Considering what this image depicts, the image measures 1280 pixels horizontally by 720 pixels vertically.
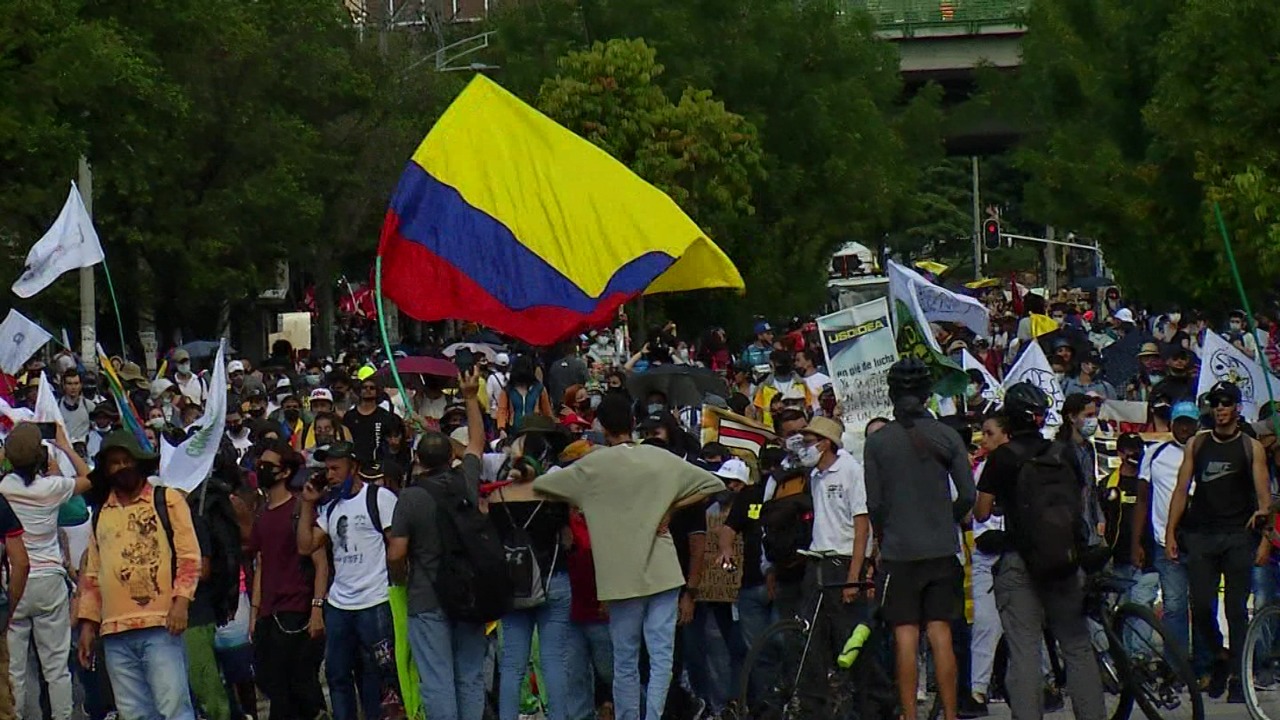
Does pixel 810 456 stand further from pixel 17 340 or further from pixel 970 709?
pixel 17 340

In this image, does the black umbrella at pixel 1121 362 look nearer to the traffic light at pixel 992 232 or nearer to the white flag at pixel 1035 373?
the white flag at pixel 1035 373

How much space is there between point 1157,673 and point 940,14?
174ft

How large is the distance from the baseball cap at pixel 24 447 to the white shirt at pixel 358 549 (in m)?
1.44

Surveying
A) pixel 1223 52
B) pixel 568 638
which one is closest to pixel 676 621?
pixel 568 638

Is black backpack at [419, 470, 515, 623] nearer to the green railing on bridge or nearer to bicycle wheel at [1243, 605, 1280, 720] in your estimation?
bicycle wheel at [1243, 605, 1280, 720]

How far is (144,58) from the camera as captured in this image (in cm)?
3284

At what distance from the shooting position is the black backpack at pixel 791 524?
41.7ft

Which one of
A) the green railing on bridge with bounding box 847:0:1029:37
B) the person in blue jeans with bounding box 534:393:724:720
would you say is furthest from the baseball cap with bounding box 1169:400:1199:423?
the green railing on bridge with bounding box 847:0:1029:37

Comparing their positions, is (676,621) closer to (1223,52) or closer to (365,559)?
(365,559)

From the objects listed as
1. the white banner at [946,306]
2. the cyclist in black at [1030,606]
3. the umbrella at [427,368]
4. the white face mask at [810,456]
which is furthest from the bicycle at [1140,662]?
the umbrella at [427,368]

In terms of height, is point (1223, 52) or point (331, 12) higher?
point (331, 12)

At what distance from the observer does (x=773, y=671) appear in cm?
1205

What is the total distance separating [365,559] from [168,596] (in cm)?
177

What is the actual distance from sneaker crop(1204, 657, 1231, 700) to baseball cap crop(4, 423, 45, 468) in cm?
609
